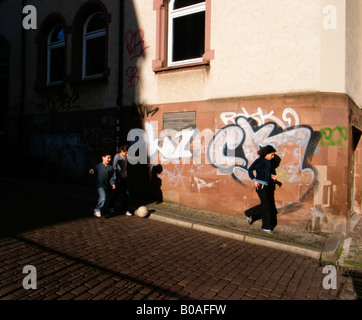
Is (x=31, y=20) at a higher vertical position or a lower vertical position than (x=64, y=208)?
higher

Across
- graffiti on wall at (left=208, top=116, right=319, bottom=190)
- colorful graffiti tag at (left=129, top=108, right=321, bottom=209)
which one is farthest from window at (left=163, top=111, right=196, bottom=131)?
graffiti on wall at (left=208, top=116, right=319, bottom=190)

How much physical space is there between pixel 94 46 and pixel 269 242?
8.54 meters

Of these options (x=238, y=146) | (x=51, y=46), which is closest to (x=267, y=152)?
(x=238, y=146)

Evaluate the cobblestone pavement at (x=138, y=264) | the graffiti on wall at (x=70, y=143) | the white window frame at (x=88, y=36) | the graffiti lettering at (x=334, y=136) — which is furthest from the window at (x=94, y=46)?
the graffiti lettering at (x=334, y=136)

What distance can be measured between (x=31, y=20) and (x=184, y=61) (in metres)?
7.18

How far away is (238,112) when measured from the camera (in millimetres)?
7262

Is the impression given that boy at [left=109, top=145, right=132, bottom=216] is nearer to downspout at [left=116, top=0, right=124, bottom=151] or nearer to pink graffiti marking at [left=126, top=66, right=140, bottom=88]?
downspout at [left=116, top=0, right=124, bottom=151]

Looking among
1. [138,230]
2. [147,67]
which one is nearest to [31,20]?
[147,67]

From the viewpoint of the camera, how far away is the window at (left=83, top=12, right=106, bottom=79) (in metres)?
10.0

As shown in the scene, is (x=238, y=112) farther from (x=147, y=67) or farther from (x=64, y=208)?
(x=64, y=208)

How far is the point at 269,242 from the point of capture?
5.57 meters

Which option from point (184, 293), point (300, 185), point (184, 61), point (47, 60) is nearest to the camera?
point (184, 293)

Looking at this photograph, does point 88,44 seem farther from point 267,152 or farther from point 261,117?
point 267,152
